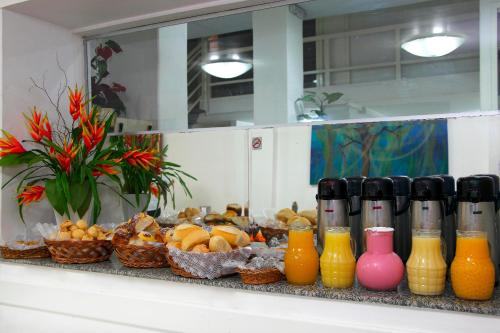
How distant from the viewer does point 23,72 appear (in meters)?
2.36

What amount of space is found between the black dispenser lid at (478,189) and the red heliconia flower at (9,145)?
1.72 m

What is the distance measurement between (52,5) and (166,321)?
1.41 metres

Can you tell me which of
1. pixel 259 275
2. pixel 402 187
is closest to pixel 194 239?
pixel 259 275

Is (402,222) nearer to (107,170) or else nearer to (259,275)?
(259,275)

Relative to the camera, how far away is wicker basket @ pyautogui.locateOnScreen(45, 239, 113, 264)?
1.92 metres

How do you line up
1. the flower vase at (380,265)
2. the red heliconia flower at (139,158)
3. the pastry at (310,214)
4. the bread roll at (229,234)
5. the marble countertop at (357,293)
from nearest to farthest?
the marble countertop at (357,293)
the flower vase at (380,265)
the bread roll at (229,234)
the pastry at (310,214)
the red heliconia flower at (139,158)

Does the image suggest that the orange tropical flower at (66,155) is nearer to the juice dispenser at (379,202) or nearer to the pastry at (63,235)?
the pastry at (63,235)

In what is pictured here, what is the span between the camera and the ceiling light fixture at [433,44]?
6.11 ft

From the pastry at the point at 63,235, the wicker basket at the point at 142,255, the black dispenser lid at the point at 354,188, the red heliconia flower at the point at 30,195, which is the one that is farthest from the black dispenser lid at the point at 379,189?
the red heliconia flower at the point at 30,195

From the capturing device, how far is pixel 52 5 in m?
2.25

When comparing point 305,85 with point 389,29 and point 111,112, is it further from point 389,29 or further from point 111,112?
point 111,112

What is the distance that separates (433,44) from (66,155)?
58.6 inches

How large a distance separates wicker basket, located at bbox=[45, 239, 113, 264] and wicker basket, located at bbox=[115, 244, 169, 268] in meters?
0.15

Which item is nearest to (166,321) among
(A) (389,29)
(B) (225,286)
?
(B) (225,286)
